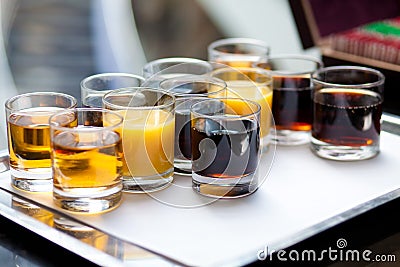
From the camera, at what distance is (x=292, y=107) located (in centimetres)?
99

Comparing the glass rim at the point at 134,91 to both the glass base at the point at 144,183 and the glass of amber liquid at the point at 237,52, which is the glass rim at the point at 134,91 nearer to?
the glass base at the point at 144,183

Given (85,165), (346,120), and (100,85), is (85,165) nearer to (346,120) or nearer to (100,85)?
(100,85)

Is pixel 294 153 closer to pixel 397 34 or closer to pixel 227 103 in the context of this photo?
pixel 227 103

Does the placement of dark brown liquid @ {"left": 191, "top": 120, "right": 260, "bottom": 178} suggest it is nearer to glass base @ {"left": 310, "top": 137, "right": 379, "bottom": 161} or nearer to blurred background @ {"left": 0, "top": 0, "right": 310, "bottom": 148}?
glass base @ {"left": 310, "top": 137, "right": 379, "bottom": 161}

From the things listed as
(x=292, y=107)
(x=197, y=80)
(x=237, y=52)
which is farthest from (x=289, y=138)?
(x=237, y=52)

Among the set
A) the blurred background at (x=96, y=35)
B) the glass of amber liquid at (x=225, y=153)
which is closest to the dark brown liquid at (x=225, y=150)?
the glass of amber liquid at (x=225, y=153)

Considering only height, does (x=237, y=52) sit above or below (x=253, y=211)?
above

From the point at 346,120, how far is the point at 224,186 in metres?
0.19

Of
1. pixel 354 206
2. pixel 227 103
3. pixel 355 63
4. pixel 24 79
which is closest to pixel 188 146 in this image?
pixel 227 103

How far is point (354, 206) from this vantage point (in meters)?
0.81

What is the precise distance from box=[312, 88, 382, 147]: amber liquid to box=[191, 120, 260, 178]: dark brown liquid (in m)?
0.14

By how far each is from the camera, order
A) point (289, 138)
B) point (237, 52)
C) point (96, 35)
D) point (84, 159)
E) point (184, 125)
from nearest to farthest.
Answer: point (84, 159) → point (184, 125) → point (289, 138) → point (237, 52) → point (96, 35)

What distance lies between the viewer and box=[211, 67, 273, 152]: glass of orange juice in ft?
3.09

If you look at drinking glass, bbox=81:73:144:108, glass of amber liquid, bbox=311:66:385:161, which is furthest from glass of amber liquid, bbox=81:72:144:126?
glass of amber liquid, bbox=311:66:385:161
